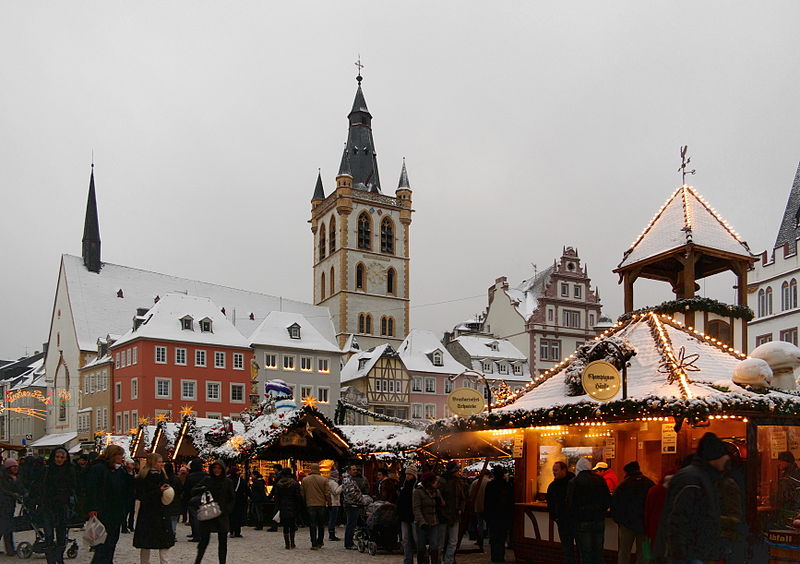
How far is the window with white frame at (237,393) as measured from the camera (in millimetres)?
50750

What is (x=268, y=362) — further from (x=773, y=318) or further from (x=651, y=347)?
(x=651, y=347)

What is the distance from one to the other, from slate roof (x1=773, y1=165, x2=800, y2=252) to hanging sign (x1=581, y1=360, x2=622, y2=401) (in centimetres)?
2526

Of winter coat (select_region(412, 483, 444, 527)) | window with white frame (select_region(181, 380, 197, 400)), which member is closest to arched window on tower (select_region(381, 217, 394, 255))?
window with white frame (select_region(181, 380, 197, 400))

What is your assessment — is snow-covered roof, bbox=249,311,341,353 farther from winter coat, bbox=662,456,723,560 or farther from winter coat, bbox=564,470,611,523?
winter coat, bbox=662,456,723,560

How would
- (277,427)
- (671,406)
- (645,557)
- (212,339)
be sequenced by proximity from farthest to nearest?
(212,339) < (277,427) < (671,406) < (645,557)

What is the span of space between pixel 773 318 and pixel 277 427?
23423 millimetres

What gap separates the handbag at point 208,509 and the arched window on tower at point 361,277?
5977 cm

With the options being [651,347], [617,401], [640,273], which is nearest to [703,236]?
[640,273]

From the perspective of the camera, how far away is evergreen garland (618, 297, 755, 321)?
570 inches

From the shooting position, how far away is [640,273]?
16594mm

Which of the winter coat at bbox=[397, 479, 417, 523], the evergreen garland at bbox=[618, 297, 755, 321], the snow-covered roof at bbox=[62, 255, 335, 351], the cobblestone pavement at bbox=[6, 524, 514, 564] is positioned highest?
the snow-covered roof at bbox=[62, 255, 335, 351]

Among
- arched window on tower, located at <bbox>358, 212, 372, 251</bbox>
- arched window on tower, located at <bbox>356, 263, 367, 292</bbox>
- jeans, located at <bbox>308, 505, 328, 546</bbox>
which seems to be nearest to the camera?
jeans, located at <bbox>308, 505, 328, 546</bbox>

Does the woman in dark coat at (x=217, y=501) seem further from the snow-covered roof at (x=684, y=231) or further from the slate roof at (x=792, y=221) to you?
the slate roof at (x=792, y=221)

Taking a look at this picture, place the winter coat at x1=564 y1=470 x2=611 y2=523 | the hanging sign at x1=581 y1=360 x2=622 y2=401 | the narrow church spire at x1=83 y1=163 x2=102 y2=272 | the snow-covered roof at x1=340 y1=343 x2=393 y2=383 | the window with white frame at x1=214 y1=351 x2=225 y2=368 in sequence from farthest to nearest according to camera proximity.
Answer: the narrow church spire at x1=83 y1=163 x2=102 y2=272
the snow-covered roof at x1=340 y1=343 x2=393 y2=383
the window with white frame at x1=214 y1=351 x2=225 y2=368
the hanging sign at x1=581 y1=360 x2=622 y2=401
the winter coat at x1=564 y1=470 x2=611 y2=523
